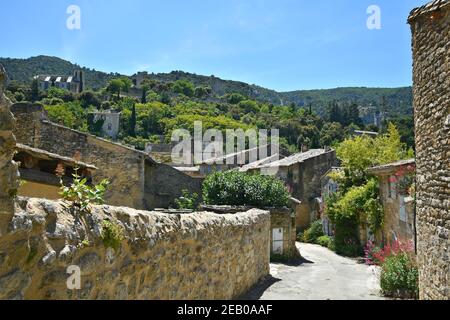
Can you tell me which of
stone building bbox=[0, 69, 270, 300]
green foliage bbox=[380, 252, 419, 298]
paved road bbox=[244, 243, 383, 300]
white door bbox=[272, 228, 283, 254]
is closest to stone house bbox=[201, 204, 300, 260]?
white door bbox=[272, 228, 283, 254]

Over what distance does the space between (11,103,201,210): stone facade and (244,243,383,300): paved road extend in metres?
6.45

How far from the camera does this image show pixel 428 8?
6.99 meters

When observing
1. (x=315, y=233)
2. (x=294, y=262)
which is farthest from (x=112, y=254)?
(x=315, y=233)

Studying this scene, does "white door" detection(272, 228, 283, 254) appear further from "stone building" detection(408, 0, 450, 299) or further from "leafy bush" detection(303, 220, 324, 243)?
"stone building" detection(408, 0, 450, 299)

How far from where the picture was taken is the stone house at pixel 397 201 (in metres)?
15.1

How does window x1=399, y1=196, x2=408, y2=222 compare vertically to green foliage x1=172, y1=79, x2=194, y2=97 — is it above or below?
below

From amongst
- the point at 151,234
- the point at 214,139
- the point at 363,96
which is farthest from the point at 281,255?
the point at 363,96

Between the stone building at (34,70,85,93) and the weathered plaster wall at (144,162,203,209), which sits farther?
the stone building at (34,70,85,93)

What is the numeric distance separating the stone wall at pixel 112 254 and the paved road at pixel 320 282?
126 inches

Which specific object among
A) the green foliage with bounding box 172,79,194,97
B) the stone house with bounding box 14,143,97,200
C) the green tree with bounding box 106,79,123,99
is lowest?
the stone house with bounding box 14,143,97,200

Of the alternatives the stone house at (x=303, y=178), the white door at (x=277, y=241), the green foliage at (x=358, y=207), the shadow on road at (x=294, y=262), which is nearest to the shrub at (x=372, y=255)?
the green foliage at (x=358, y=207)

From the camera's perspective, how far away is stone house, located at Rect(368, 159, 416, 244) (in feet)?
49.7

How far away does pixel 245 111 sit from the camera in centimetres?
12681

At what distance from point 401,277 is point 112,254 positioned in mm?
8967
